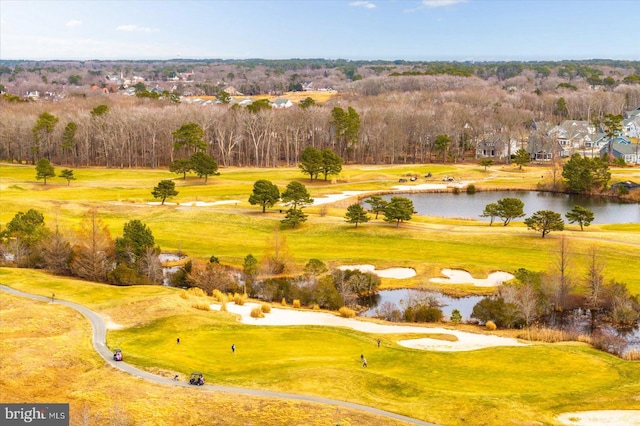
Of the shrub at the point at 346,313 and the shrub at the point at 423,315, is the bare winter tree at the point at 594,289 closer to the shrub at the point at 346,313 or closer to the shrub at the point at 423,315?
the shrub at the point at 423,315

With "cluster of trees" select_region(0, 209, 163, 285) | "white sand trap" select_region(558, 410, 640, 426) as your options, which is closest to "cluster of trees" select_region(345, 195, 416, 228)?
"cluster of trees" select_region(0, 209, 163, 285)

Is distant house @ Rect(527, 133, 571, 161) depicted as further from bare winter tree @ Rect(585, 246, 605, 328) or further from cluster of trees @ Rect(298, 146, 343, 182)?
bare winter tree @ Rect(585, 246, 605, 328)

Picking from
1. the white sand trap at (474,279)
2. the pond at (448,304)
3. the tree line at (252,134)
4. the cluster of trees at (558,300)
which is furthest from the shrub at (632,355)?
the tree line at (252,134)

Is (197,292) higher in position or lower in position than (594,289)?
lower

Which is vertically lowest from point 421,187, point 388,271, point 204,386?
point 204,386

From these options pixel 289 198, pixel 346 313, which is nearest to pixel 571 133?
pixel 289 198

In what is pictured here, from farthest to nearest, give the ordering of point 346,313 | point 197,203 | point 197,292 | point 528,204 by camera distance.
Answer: point 528,204, point 197,203, point 197,292, point 346,313

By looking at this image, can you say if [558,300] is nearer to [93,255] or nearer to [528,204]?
[93,255]
